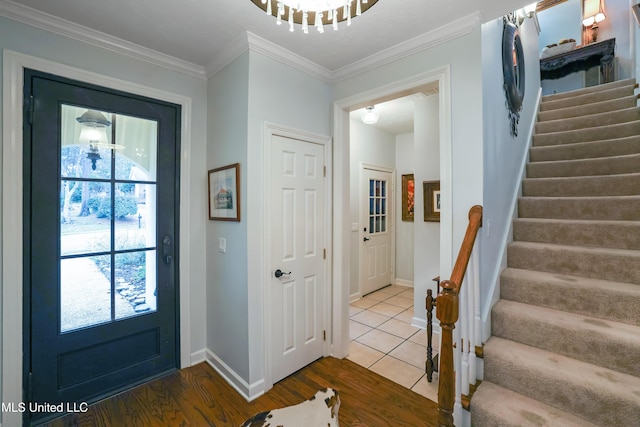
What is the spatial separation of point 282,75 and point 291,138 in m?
0.50

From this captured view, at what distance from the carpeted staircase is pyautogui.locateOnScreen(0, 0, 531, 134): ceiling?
1.74 metres

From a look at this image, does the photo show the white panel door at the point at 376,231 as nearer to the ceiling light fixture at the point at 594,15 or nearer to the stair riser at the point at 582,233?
the stair riser at the point at 582,233

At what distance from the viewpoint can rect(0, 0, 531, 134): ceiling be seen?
1640 mm

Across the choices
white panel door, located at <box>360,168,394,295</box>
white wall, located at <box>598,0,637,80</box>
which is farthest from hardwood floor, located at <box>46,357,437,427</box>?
white wall, located at <box>598,0,637,80</box>

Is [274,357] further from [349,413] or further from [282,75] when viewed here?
[282,75]

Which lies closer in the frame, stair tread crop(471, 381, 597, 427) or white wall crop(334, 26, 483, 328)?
stair tread crop(471, 381, 597, 427)

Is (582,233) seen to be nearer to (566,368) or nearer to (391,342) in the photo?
(566,368)

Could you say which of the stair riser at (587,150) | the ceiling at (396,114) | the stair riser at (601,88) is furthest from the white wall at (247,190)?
the stair riser at (601,88)

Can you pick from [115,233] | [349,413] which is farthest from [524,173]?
[115,233]

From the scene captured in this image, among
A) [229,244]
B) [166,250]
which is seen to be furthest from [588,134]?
[166,250]

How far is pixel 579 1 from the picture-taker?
474 centimetres

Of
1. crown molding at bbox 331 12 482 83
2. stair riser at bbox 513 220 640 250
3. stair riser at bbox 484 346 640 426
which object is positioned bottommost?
stair riser at bbox 484 346 640 426

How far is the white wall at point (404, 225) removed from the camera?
479cm

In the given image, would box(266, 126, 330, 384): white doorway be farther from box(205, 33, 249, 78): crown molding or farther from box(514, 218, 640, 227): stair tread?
box(514, 218, 640, 227): stair tread
